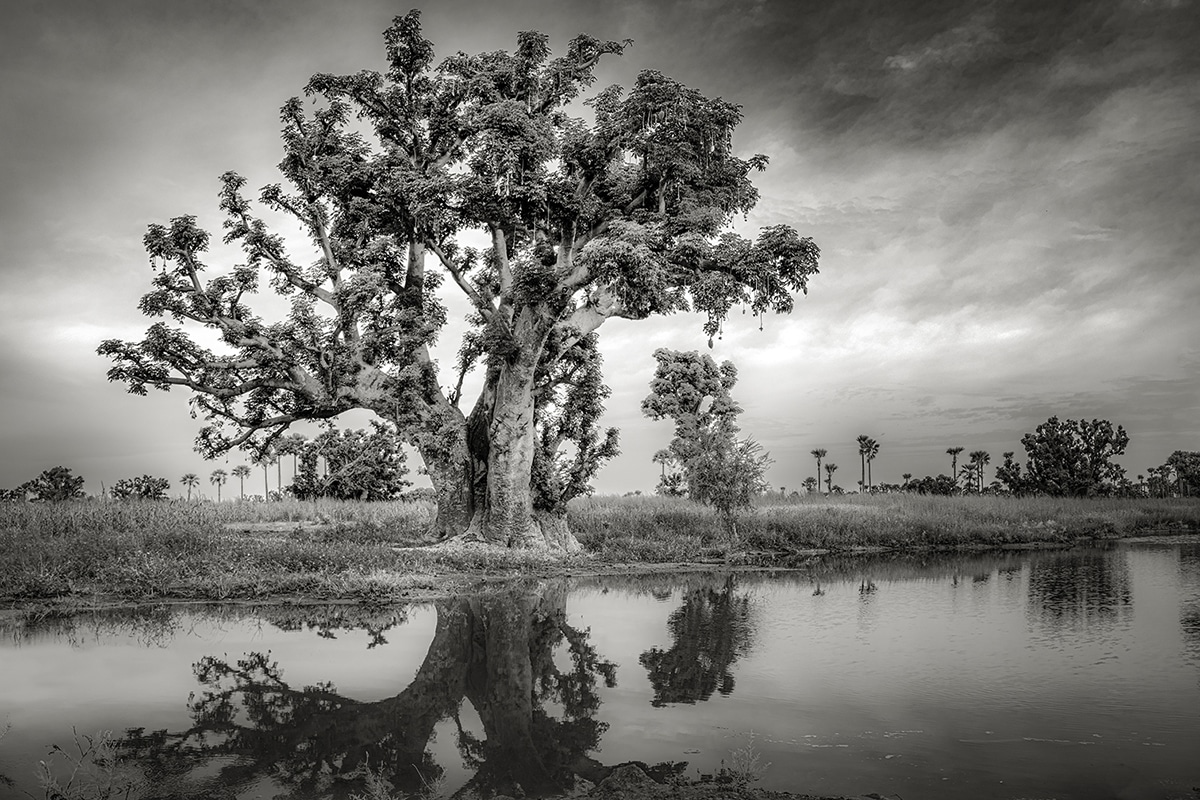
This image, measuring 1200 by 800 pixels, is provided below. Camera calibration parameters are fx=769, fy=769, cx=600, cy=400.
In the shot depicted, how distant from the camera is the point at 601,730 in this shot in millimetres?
6309

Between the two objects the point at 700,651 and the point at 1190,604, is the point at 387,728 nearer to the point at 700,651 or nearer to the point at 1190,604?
the point at 700,651

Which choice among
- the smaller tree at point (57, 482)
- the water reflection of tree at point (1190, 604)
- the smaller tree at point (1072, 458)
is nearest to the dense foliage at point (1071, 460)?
the smaller tree at point (1072, 458)

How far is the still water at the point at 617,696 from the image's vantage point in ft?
17.6

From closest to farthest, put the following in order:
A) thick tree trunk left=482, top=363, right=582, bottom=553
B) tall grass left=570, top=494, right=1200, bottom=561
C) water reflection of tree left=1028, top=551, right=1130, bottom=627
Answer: water reflection of tree left=1028, top=551, right=1130, bottom=627
thick tree trunk left=482, top=363, right=582, bottom=553
tall grass left=570, top=494, right=1200, bottom=561

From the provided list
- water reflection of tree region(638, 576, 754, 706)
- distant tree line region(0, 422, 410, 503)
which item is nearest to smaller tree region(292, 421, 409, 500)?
distant tree line region(0, 422, 410, 503)

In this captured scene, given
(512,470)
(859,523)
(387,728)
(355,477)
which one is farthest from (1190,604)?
(355,477)

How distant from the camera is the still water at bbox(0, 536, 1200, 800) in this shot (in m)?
5.36

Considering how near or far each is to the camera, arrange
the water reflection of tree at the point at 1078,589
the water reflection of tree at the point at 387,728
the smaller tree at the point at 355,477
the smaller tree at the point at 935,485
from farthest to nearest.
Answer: the smaller tree at the point at 935,485, the smaller tree at the point at 355,477, the water reflection of tree at the point at 1078,589, the water reflection of tree at the point at 387,728

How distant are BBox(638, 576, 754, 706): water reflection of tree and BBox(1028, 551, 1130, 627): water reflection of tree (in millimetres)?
4764

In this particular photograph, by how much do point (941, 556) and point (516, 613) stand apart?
55.1 ft

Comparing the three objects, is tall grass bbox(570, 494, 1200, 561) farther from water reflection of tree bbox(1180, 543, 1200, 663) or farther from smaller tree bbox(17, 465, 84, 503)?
smaller tree bbox(17, 465, 84, 503)

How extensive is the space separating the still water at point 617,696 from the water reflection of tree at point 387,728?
0.10ft

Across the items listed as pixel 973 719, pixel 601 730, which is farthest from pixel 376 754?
pixel 973 719

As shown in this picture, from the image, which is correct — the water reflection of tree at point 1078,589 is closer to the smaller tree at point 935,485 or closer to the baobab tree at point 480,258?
the baobab tree at point 480,258
